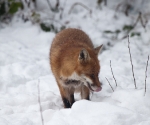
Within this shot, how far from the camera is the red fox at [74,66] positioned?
494cm

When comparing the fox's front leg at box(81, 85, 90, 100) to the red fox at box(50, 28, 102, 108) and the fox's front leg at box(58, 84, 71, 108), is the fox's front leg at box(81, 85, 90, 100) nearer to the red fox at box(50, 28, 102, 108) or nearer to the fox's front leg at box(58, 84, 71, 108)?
the red fox at box(50, 28, 102, 108)

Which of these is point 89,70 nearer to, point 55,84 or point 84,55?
point 84,55

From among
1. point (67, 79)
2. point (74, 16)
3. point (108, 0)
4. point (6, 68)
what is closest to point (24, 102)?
point (67, 79)

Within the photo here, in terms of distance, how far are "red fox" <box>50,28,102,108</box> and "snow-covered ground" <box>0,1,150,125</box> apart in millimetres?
349

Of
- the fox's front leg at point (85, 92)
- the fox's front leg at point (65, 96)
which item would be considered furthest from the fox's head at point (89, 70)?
the fox's front leg at point (65, 96)

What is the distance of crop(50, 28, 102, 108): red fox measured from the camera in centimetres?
494

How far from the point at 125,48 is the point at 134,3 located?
2.82 meters

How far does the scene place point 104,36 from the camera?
Answer: 9.52 m

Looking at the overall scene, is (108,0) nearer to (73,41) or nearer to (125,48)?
(125,48)

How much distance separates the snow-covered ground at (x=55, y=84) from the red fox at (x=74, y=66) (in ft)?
1.15

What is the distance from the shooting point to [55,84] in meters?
6.81

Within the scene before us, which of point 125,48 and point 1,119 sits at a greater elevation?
point 1,119

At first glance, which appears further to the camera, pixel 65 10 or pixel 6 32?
pixel 65 10

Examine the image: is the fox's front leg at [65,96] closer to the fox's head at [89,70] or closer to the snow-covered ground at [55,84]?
the snow-covered ground at [55,84]
